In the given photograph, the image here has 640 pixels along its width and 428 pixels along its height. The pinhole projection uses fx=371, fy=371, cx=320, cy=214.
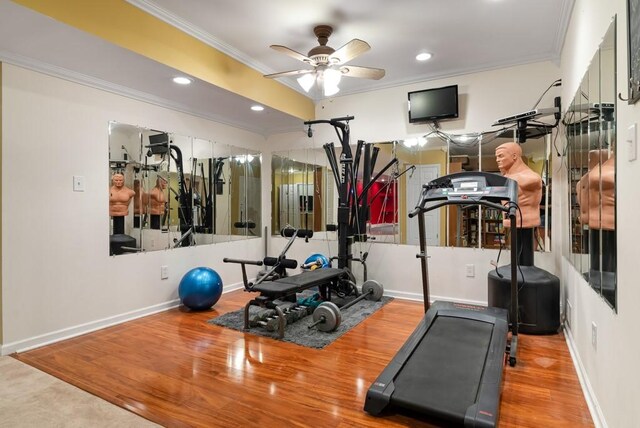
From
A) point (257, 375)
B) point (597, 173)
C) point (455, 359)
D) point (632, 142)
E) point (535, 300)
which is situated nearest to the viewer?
point (632, 142)

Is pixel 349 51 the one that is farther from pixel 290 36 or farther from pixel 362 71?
pixel 290 36

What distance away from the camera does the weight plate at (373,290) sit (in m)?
4.68

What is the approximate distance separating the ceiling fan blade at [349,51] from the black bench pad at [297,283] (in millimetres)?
2148

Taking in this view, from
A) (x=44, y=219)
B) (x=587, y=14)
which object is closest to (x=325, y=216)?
(x=44, y=219)

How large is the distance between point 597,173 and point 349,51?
6.81ft

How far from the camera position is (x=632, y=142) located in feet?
4.93

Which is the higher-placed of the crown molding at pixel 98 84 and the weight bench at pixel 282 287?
the crown molding at pixel 98 84

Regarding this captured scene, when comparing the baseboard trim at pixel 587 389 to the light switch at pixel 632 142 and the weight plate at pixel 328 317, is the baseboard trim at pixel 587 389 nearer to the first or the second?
the light switch at pixel 632 142

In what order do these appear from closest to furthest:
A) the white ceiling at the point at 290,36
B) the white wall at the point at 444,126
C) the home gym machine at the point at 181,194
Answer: the white ceiling at the point at 290,36
the white wall at the point at 444,126
the home gym machine at the point at 181,194

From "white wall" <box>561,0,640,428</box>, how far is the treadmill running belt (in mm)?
610

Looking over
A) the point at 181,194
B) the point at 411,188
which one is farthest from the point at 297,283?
the point at 411,188

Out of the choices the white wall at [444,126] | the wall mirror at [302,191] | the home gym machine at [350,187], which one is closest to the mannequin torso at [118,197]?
the home gym machine at [350,187]

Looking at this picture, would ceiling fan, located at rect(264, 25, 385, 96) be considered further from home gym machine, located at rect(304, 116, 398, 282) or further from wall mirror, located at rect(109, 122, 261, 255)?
wall mirror, located at rect(109, 122, 261, 255)

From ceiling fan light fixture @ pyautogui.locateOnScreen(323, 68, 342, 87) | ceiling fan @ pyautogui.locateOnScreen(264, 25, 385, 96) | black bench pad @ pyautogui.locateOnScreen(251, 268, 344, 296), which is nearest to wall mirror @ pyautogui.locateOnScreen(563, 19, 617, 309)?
ceiling fan @ pyautogui.locateOnScreen(264, 25, 385, 96)
